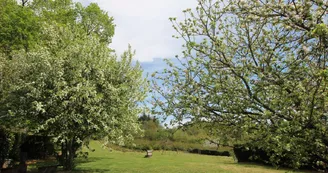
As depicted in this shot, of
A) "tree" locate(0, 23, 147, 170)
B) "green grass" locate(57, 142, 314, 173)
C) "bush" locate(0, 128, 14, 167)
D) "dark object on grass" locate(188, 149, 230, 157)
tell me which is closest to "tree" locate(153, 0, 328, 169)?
"tree" locate(0, 23, 147, 170)

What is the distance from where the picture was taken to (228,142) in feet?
19.7

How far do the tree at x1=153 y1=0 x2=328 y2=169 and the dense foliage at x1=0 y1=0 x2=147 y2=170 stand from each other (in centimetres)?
1022

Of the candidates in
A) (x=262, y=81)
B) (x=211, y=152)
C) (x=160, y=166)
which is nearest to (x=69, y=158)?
(x=160, y=166)

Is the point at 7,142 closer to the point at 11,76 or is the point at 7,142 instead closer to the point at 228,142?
the point at 11,76

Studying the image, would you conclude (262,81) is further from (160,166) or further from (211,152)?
(211,152)

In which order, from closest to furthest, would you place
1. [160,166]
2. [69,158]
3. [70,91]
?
1. [70,91]
2. [69,158]
3. [160,166]

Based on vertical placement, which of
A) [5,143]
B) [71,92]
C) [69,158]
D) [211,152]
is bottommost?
[211,152]

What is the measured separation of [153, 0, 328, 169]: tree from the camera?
464 centimetres

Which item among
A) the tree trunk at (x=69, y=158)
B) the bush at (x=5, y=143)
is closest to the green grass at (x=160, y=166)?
the tree trunk at (x=69, y=158)

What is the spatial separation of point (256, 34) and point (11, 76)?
16.7 metres

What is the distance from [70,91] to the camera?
16234 millimetres

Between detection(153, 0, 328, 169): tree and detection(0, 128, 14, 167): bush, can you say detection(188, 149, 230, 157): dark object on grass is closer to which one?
detection(0, 128, 14, 167): bush

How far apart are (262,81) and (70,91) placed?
43.8 ft

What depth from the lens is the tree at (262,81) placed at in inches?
183
